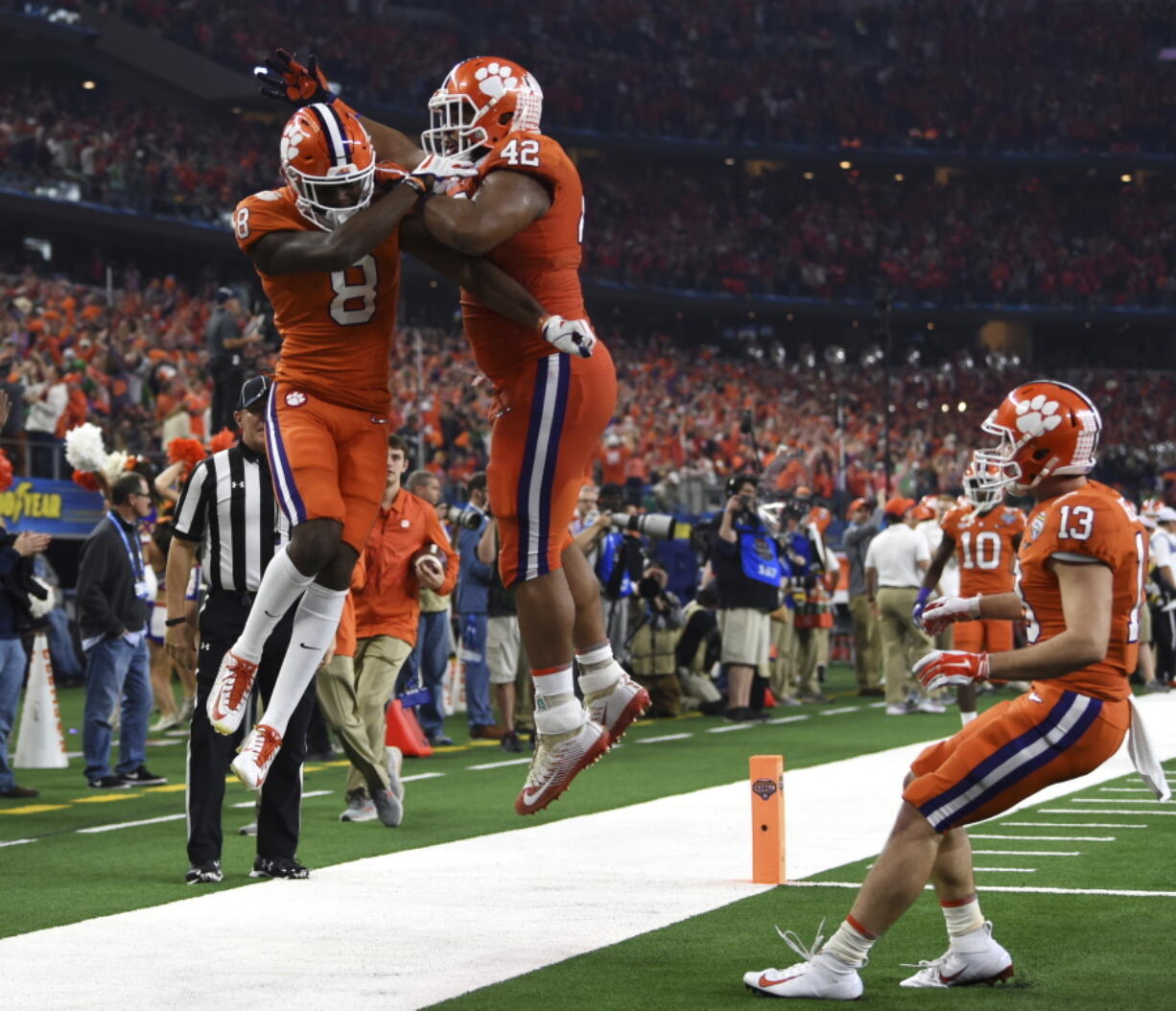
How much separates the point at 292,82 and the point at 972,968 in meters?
3.52

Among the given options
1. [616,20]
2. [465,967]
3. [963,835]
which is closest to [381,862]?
[465,967]

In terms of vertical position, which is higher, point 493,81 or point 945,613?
point 493,81

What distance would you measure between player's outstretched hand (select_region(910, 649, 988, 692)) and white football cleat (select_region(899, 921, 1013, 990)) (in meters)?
0.90

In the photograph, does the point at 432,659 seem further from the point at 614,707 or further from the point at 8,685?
the point at 614,707

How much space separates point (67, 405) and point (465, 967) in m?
15.2

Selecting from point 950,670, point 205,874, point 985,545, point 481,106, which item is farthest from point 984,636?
point 481,106

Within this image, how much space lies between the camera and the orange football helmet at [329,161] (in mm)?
5613

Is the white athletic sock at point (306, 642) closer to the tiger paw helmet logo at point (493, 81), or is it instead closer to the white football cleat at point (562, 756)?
the white football cleat at point (562, 756)

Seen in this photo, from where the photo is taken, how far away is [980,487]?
244 inches

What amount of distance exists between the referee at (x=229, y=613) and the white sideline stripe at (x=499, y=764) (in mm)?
4394

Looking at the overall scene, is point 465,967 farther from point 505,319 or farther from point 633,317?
point 633,317

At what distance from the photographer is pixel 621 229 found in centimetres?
4991

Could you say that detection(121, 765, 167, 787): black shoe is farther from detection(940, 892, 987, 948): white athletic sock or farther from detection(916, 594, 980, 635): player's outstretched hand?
detection(916, 594, 980, 635): player's outstretched hand

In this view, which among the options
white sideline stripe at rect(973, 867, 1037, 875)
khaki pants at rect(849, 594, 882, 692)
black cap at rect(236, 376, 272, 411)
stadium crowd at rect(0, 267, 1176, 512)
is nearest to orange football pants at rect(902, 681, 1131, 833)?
white sideline stripe at rect(973, 867, 1037, 875)
